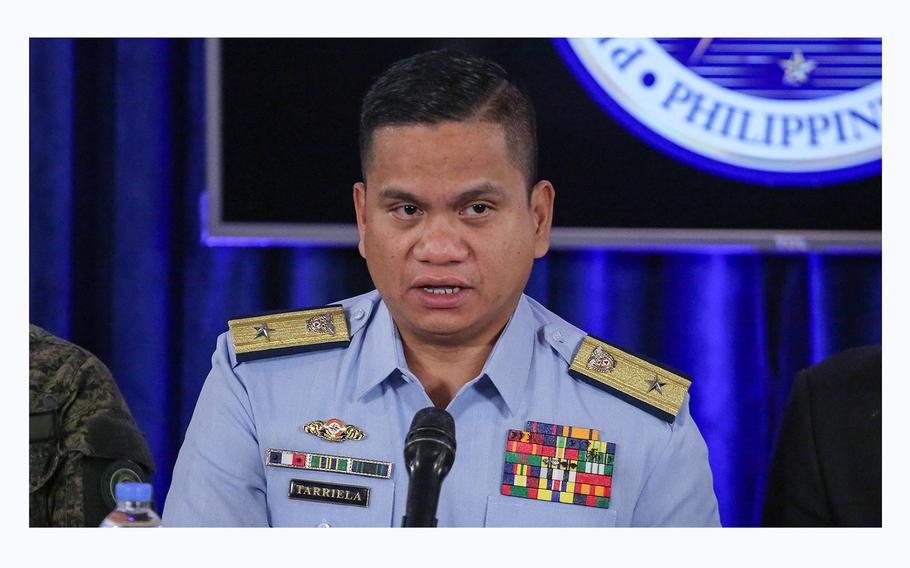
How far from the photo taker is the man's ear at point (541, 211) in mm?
2285

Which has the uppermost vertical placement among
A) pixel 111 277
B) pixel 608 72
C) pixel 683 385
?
pixel 608 72

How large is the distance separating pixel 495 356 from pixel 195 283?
0.84 metres

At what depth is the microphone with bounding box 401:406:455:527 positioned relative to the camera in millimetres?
1415

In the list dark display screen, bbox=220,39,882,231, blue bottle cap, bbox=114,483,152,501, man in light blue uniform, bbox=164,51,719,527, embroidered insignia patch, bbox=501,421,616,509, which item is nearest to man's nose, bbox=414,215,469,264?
man in light blue uniform, bbox=164,51,719,527

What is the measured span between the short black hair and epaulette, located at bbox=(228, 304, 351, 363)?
1.13 ft

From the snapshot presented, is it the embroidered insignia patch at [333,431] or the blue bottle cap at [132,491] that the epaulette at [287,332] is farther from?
the blue bottle cap at [132,491]

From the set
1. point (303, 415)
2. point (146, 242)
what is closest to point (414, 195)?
point (303, 415)

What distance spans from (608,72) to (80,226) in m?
1.32

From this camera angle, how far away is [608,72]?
261 centimetres

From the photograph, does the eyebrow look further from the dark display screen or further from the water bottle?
the water bottle

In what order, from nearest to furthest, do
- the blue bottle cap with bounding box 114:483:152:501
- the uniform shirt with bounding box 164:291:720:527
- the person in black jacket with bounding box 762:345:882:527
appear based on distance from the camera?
the blue bottle cap with bounding box 114:483:152:501 → the uniform shirt with bounding box 164:291:720:527 → the person in black jacket with bounding box 762:345:882:527

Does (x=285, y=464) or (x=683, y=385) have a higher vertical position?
(x=683, y=385)

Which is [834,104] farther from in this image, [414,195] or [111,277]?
[111,277]

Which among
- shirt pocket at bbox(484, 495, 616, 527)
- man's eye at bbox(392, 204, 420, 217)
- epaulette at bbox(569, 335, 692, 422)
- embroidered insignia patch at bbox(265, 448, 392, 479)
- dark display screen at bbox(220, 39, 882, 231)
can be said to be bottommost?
shirt pocket at bbox(484, 495, 616, 527)
